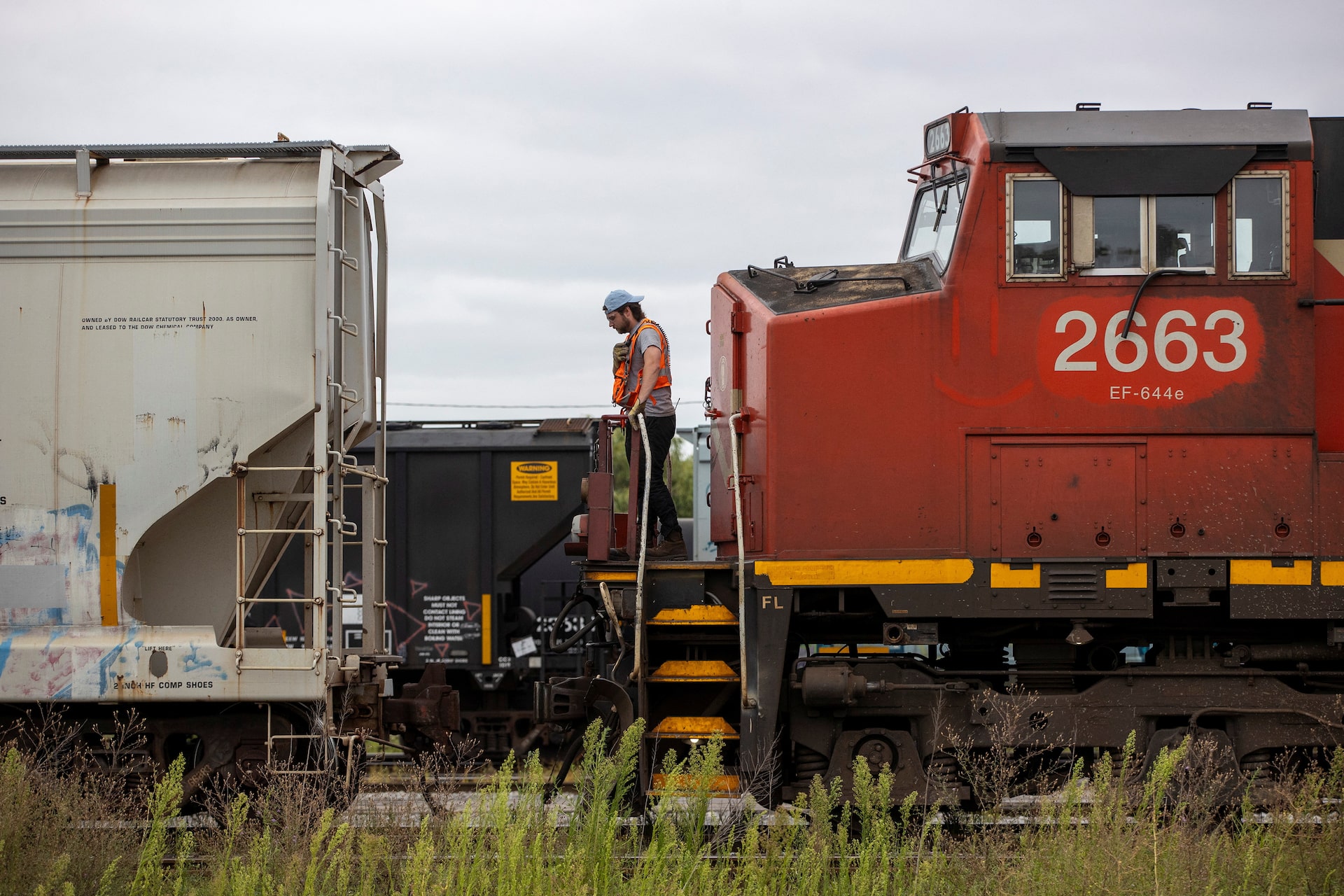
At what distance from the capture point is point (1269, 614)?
284 inches


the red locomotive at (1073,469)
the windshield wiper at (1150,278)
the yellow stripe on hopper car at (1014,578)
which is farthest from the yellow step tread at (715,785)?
the windshield wiper at (1150,278)

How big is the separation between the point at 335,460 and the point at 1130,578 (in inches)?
199

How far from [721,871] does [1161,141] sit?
5129 millimetres

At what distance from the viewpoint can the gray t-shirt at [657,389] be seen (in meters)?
8.38

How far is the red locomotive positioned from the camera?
7.33 meters

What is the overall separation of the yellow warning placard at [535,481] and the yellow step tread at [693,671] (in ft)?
17.8

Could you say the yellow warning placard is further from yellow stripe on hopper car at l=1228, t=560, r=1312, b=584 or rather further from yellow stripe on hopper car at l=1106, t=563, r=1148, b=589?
yellow stripe on hopper car at l=1228, t=560, r=1312, b=584

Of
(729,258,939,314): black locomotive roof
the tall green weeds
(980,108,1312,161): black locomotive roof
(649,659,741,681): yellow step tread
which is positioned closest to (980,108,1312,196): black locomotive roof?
(980,108,1312,161): black locomotive roof

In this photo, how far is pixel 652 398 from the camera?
27.5 ft

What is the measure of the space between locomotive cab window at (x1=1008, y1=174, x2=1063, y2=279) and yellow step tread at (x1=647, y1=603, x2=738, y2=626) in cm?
279

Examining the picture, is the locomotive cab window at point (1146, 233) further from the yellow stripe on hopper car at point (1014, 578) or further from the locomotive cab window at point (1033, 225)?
the yellow stripe on hopper car at point (1014, 578)

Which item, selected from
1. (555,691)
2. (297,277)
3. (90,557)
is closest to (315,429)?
(297,277)

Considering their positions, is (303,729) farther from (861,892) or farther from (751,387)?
(861,892)

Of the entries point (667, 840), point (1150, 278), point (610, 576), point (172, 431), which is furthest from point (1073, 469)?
point (172, 431)
